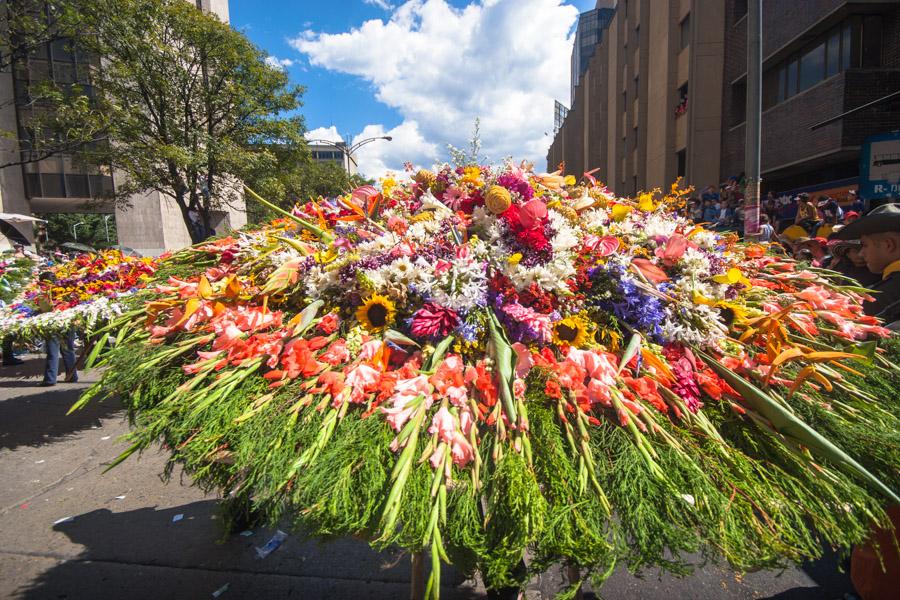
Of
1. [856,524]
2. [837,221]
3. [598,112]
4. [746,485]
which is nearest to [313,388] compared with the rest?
[746,485]

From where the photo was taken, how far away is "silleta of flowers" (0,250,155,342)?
3.92 meters

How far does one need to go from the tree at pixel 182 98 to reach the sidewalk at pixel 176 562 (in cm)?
1032

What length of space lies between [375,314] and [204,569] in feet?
6.99

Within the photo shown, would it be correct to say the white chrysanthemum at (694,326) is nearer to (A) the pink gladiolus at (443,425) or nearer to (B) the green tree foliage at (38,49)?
(A) the pink gladiolus at (443,425)

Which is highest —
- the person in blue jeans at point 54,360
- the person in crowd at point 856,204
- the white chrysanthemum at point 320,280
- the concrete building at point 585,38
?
the concrete building at point 585,38

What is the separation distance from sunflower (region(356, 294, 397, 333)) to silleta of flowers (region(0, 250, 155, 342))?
2667 millimetres

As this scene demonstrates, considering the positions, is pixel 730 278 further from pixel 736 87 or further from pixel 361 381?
pixel 736 87

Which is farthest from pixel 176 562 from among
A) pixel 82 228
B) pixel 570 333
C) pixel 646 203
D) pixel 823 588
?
pixel 82 228

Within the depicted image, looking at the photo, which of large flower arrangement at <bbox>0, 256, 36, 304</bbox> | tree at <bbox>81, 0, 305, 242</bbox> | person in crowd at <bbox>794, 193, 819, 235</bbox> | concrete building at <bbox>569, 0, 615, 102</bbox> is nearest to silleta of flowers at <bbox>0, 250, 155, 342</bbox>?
large flower arrangement at <bbox>0, 256, 36, 304</bbox>

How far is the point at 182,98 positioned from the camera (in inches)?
552

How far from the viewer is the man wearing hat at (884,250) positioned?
250 centimetres

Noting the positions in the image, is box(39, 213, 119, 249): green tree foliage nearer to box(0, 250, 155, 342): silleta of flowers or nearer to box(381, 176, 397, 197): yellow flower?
box(0, 250, 155, 342): silleta of flowers

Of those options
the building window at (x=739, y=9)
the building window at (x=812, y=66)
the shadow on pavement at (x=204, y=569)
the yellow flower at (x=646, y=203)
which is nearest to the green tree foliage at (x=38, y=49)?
the shadow on pavement at (x=204, y=569)

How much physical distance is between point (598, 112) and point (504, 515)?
37.6 m
